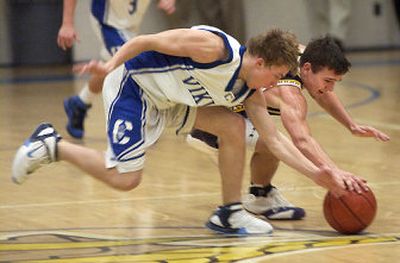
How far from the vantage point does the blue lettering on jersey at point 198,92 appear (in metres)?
5.34

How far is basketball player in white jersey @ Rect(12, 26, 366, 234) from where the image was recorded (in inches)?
204

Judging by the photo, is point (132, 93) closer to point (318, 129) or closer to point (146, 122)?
point (146, 122)

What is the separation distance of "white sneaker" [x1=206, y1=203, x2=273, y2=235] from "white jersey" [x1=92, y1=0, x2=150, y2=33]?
10.6ft

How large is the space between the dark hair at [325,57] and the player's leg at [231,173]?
475 mm

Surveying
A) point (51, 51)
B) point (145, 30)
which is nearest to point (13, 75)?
point (51, 51)

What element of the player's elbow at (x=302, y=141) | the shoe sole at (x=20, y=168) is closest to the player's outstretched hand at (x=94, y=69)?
the shoe sole at (x=20, y=168)

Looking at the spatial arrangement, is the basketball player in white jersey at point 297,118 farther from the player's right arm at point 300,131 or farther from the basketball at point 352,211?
the basketball at point 352,211

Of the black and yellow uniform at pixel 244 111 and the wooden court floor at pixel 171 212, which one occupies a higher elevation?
the black and yellow uniform at pixel 244 111

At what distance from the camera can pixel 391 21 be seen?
1736cm

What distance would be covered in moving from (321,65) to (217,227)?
3.22 feet

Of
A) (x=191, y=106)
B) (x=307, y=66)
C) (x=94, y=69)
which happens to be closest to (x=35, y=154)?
(x=94, y=69)

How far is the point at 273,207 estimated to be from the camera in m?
5.87

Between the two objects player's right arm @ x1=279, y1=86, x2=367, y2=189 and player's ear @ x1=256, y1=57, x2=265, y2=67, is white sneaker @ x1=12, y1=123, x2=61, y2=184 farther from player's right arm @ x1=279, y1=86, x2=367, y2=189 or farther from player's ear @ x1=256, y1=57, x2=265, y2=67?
player's right arm @ x1=279, y1=86, x2=367, y2=189

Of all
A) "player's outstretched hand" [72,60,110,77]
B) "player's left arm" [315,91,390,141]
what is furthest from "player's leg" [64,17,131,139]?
"player's outstretched hand" [72,60,110,77]
